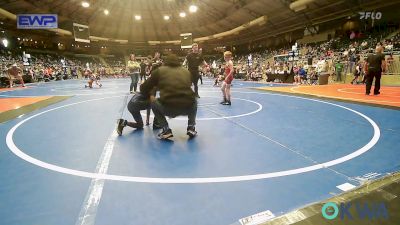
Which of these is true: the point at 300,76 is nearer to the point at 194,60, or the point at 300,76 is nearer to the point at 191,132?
the point at 194,60

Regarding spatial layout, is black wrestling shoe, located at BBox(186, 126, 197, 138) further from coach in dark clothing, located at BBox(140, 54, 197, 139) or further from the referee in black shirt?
the referee in black shirt

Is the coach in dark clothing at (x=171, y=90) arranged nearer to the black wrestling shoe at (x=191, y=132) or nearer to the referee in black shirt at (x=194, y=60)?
the black wrestling shoe at (x=191, y=132)

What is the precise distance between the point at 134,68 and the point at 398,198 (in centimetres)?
1075

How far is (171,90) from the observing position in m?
3.98

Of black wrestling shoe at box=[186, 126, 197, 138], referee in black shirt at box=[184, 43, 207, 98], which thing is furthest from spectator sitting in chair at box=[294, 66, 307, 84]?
black wrestling shoe at box=[186, 126, 197, 138]

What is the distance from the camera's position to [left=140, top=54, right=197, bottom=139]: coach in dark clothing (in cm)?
398

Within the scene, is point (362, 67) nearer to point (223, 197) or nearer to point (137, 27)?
point (223, 197)

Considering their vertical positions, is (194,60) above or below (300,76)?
above

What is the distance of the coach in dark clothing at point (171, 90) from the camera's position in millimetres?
3984

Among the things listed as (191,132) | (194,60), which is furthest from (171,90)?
(194,60)

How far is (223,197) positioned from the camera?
2342 mm

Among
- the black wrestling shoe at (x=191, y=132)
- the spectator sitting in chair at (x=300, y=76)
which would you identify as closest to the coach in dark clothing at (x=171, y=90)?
the black wrestling shoe at (x=191, y=132)

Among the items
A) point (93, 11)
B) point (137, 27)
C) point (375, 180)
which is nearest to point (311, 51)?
point (375, 180)

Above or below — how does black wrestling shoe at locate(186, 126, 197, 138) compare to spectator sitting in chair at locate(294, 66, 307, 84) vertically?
below
